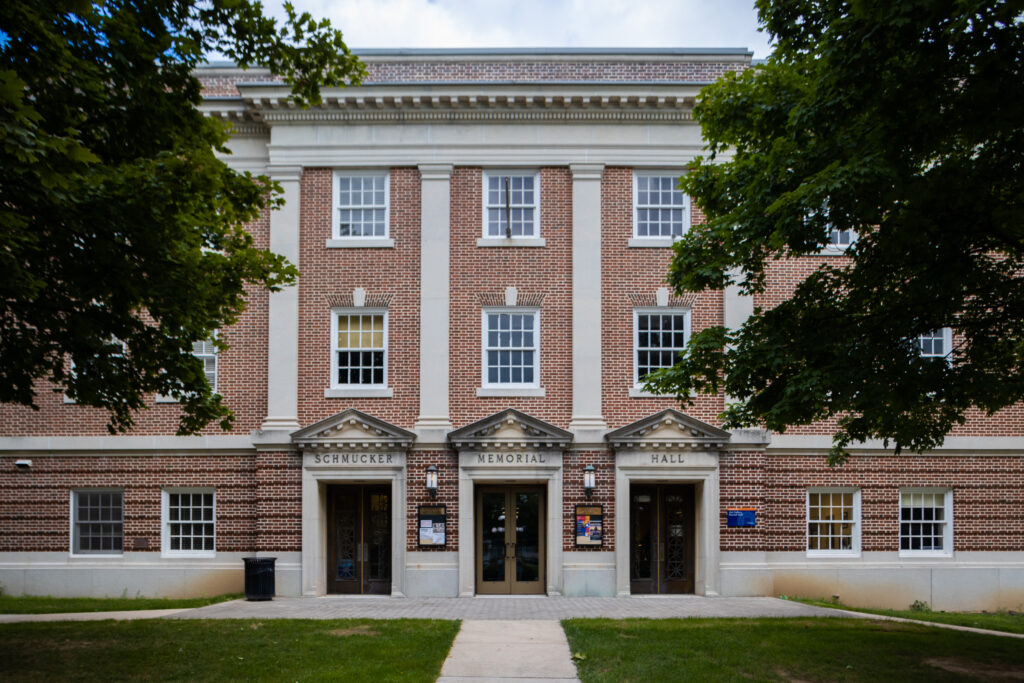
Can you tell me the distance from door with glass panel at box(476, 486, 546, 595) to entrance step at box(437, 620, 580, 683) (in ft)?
16.7

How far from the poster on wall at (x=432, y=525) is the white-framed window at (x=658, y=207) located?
26.1ft

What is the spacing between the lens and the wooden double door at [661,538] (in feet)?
64.8

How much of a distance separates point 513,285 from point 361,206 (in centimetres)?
411

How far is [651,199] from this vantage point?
66.7ft

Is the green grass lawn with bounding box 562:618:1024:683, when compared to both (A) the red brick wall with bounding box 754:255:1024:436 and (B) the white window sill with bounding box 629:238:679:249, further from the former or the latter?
(B) the white window sill with bounding box 629:238:679:249

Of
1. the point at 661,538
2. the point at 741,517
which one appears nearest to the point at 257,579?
the point at 661,538

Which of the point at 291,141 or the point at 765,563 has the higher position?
the point at 291,141

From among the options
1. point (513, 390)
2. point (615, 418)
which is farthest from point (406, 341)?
point (615, 418)

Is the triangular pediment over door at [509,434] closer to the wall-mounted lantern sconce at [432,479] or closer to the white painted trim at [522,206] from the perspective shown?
the wall-mounted lantern sconce at [432,479]

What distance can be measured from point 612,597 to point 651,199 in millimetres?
9359

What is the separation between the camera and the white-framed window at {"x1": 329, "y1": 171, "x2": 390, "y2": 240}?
2012 centimetres

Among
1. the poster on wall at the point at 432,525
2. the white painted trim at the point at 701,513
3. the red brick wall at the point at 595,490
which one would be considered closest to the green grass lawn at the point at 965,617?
the white painted trim at the point at 701,513

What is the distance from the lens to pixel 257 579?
715 inches

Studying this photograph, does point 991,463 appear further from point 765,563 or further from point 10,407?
point 10,407
